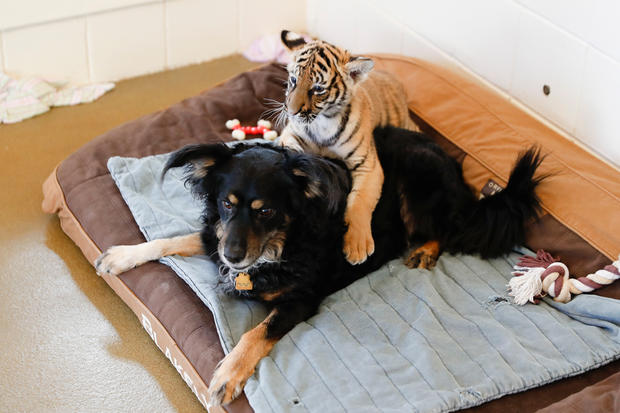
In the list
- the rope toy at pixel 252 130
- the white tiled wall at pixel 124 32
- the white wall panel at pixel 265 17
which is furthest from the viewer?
the white wall panel at pixel 265 17

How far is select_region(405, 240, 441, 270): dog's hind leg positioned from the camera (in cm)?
265

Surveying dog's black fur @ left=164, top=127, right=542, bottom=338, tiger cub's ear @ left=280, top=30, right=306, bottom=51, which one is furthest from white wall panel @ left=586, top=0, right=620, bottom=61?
tiger cub's ear @ left=280, top=30, right=306, bottom=51

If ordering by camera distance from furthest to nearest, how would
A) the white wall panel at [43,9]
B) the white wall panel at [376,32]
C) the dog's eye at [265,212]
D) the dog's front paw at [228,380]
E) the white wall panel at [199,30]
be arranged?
the white wall panel at [199,30]
the white wall panel at [376,32]
the white wall panel at [43,9]
the dog's eye at [265,212]
the dog's front paw at [228,380]

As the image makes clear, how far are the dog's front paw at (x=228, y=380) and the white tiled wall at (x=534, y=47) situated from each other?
170cm

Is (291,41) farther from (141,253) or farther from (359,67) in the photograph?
(141,253)

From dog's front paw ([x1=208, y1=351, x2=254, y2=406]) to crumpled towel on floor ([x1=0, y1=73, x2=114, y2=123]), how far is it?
6.73 feet

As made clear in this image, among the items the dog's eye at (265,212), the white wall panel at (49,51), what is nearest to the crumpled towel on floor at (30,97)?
the white wall panel at (49,51)

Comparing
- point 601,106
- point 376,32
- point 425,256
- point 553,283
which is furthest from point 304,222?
point 376,32

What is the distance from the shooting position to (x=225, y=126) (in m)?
3.31

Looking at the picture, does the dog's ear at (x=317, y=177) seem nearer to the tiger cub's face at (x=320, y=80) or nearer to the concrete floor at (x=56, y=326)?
the tiger cub's face at (x=320, y=80)

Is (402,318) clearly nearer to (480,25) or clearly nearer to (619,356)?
(619,356)

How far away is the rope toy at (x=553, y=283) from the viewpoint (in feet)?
8.11

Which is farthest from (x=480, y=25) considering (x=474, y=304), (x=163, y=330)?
(x=163, y=330)

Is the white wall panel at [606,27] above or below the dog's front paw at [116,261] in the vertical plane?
above
